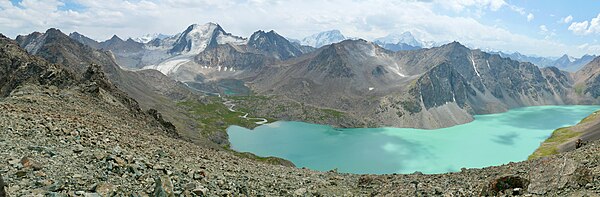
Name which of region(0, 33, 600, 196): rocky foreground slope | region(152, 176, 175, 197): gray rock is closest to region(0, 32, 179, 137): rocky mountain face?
region(0, 33, 600, 196): rocky foreground slope

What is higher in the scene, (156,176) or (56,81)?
(56,81)

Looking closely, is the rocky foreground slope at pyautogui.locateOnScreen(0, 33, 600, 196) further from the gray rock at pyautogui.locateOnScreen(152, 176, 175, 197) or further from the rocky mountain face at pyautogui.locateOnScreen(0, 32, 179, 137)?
the rocky mountain face at pyautogui.locateOnScreen(0, 32, 179, 137)

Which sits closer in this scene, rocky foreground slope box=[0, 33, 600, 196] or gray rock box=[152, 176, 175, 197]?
gray rock box=[152, 176, 175, 197]

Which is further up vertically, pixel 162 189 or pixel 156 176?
pixel 162 189

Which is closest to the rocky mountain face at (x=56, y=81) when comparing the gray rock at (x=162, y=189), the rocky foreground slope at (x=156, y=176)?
the rocky foreground slope at (x=156, y=176)

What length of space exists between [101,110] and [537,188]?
5876 centimetres

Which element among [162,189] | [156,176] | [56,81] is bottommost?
[156,176]

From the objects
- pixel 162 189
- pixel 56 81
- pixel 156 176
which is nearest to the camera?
pixel 162 189

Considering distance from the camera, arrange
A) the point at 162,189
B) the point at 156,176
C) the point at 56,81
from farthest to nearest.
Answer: the point at 56,81, the point at 156,176, the point at 162,189

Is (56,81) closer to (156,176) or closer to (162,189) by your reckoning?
(156,176)

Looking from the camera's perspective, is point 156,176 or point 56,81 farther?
point 56,81

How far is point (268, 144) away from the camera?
18138cm

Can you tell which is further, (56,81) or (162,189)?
(56,81)

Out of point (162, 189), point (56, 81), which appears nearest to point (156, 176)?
point (162, 189)
